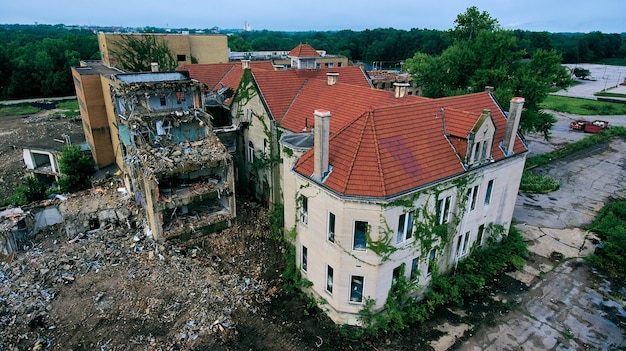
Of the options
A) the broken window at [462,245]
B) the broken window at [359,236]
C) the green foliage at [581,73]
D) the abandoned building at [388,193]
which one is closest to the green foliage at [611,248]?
the abandoned building at [388,193]

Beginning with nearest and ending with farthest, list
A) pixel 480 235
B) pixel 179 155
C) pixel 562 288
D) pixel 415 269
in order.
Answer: pixel 415 269 → pixel 562 288 → pixel 480 235 → pixel 179 155

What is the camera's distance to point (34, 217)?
27.2 meters

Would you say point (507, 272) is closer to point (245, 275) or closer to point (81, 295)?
point (245, 275)

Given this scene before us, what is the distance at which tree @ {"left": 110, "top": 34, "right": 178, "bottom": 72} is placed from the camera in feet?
160

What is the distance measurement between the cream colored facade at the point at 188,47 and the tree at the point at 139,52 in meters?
0.57

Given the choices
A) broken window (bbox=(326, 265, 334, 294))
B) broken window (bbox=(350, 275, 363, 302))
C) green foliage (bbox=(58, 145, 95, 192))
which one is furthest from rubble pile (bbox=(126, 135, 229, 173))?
broken window (bbox=(350, 275, 363, 302))

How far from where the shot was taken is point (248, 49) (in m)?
123

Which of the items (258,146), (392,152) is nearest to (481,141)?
(392,152)

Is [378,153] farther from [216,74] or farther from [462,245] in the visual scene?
[216,74]

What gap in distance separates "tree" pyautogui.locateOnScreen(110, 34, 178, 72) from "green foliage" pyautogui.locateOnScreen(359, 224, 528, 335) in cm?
4679

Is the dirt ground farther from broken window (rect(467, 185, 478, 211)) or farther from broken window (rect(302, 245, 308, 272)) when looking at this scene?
broken window (rect(467, 185, 478, 211))

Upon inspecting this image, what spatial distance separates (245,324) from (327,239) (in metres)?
6.33

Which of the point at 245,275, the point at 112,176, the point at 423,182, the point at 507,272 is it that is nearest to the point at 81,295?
the point at 245,275

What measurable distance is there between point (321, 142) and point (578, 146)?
46914mm
